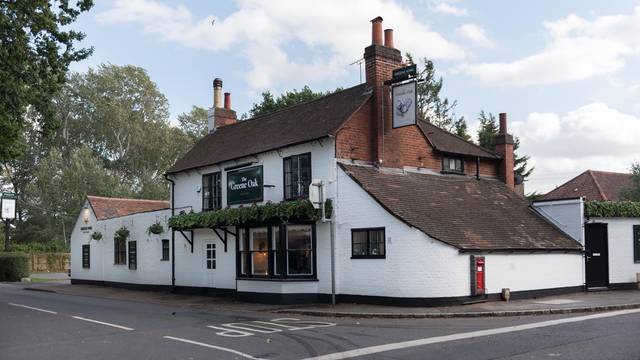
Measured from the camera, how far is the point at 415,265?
17812mm

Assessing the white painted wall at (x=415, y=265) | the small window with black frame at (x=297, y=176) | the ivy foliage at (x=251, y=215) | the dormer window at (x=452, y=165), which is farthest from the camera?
the dormer window at (x=452, y=165)

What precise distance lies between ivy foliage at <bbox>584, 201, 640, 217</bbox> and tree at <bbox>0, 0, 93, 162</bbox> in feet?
58.5

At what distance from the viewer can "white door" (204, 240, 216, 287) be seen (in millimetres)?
25109

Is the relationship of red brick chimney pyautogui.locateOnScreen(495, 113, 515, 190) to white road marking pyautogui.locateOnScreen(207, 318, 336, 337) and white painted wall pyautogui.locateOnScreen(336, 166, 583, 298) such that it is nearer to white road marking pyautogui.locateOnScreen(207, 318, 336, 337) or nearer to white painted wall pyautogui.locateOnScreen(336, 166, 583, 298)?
white painted wall pyautogui.locateOnScreen(336, 166, 583, 298)

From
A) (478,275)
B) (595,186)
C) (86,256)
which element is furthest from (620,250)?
(86,256)

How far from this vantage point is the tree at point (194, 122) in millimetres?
67500

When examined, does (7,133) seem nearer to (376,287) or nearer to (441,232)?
(376,287)

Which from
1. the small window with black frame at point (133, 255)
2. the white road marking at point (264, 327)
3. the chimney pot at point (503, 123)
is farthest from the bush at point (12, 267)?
the chimney pot at point (503, 123)

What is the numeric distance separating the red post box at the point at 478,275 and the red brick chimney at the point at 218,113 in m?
15.7

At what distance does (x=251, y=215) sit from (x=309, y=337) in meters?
8.85

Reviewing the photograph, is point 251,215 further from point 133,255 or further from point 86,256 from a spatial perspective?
point 86,256

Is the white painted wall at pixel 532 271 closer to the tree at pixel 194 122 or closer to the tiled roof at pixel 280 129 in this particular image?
the tiled roof at pixel 280 129

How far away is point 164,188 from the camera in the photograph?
59844 mm

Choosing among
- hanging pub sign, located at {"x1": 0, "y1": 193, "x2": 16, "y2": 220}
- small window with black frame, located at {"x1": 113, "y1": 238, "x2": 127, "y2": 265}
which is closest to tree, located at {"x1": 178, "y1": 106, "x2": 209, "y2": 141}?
hanging pub sign, located at {"x1": 0, "y1": 193, "x2": 16, "y2": 220}
